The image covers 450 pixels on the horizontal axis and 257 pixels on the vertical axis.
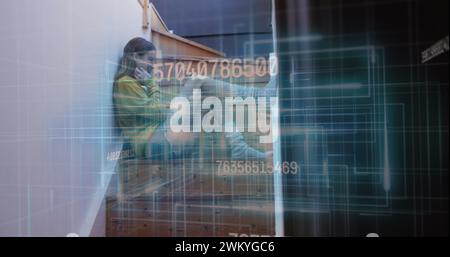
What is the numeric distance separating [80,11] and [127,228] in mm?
697

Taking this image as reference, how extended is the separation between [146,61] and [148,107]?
0.14 metres

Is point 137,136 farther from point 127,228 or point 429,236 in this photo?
point 429,236

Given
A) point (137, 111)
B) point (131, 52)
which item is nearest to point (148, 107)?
point (137, 111)

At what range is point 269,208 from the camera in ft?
2.96

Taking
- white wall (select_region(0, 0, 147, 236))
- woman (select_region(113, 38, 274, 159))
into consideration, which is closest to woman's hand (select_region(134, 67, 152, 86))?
woman (select_region(113, 38, 274, 159))

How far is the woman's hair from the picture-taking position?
1.02 meters

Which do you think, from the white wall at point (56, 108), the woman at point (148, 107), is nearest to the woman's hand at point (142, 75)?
the woman at point (148, 107)

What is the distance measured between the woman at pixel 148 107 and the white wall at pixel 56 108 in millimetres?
41

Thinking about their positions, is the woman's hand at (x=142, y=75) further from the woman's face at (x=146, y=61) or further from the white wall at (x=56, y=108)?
the white wall at (x=56, y=108)

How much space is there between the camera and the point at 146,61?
0.99m

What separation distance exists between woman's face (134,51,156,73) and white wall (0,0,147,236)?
0.08 meters

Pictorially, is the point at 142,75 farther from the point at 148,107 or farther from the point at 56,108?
the point at 56,108

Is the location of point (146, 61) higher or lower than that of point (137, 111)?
higher
